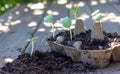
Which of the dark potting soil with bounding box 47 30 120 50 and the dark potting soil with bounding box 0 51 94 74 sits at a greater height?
the dark potting soil with bounding box 47 30 120 50

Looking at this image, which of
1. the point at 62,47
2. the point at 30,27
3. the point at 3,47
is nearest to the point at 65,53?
the point at 62,47

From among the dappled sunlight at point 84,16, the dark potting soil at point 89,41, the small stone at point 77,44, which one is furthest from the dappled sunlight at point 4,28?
the small stone at point 77,44

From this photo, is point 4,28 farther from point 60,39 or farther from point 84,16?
point 60,39

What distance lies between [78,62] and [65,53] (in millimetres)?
71

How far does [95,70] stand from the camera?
1231 millimetres

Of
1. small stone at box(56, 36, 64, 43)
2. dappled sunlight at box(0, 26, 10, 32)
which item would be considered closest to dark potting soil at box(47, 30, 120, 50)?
small stone at box(56, 36, 64, 43)

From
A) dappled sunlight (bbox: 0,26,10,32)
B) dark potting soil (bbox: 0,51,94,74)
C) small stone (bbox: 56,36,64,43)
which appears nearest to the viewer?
dark potting soil (bbox: 0,51,94,74)

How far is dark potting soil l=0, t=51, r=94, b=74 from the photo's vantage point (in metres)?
1.21

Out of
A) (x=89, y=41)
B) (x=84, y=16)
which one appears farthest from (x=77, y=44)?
(x=84, y=16)

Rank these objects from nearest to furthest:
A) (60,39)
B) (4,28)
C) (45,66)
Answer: (45,66) → (60,39) → (4,28)

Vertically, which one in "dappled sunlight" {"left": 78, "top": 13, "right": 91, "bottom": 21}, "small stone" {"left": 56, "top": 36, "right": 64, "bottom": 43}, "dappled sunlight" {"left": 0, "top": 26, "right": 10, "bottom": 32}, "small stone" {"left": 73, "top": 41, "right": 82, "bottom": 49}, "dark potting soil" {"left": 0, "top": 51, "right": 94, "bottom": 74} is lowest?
"dark potting soil" {"left": 0, "top": 51, "right": 94, "bottom": 74}

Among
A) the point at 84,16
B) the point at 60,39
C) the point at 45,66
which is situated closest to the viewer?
the point at 45,66

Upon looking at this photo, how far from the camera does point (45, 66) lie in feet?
4.07

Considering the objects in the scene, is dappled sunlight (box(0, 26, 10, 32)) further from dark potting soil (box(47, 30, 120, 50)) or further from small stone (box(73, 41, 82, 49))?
small stone (box(73, 41, 82, 49))
